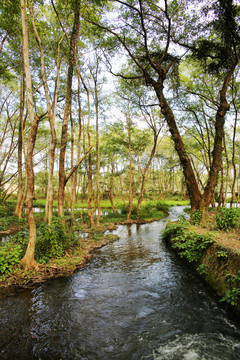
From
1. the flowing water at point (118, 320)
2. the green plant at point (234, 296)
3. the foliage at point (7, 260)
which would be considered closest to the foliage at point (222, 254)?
the green plant at point (234, 296)

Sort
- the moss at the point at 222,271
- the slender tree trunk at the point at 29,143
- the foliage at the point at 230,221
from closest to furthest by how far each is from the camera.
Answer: the moss at the point at 222,271
the slender tree trunk at the point at 29,143
the foliage at the point at 230,221

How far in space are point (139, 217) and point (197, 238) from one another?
12.7 m

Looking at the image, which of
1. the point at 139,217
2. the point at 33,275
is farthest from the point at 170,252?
the point at 139,217

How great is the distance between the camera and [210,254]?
5.40m

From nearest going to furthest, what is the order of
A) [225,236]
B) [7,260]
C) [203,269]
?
[7,260]
[203,269]
[225,236]

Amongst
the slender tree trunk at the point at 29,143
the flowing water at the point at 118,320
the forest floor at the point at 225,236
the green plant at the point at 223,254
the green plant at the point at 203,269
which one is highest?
the slender tree trunk at the point at 29,143

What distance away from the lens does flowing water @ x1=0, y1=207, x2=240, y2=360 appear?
306 cm

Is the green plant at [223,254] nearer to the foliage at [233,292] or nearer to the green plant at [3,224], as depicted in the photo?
the foliage at [233,292]

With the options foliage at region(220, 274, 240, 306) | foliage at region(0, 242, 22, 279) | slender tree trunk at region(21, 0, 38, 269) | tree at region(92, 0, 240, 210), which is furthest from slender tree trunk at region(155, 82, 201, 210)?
foliage at region(0, 242, 22, 279)

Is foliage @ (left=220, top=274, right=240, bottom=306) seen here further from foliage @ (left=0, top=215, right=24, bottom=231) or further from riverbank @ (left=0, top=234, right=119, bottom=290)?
foliage @ (left=0, top=215, right=24, bottom=231)

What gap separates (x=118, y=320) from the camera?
3869 millimetres

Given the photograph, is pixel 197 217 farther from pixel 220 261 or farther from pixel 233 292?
pixel 233 292

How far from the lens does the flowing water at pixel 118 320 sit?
306cm

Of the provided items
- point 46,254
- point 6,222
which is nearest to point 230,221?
point 46,254
